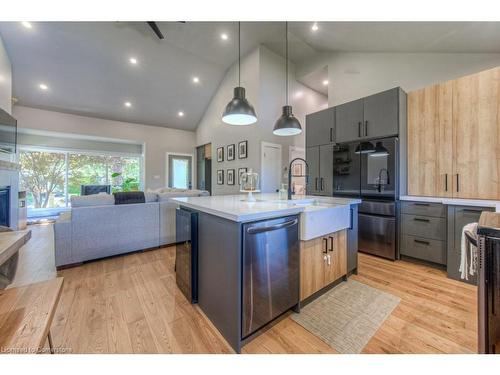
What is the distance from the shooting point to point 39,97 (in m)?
5.24

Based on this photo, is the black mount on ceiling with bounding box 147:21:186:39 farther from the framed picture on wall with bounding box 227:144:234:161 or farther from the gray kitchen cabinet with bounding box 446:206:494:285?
the gray kitchen cabinet with bounding box 446:206:494:285

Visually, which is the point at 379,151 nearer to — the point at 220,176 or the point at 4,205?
the point at 220,176

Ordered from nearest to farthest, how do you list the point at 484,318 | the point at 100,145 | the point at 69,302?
the point at 484,318 < the point at 69,302 < the point at 100,145

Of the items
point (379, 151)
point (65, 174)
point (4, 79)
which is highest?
point (4, 79)

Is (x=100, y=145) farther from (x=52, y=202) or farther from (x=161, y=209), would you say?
(x=161, y=209)

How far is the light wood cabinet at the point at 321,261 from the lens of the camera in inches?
69.2

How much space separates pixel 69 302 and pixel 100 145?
21.5 ft

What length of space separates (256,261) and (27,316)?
1149 millimetres

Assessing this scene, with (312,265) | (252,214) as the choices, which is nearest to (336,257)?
(312,265)

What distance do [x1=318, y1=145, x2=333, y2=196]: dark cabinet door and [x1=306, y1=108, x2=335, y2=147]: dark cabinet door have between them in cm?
15

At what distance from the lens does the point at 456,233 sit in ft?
7.57

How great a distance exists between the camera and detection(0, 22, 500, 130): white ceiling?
3.11 m

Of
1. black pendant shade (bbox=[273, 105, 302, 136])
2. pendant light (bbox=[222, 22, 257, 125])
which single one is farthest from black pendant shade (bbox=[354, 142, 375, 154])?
pendant light (bbox=[222, 22, 257, 125])
